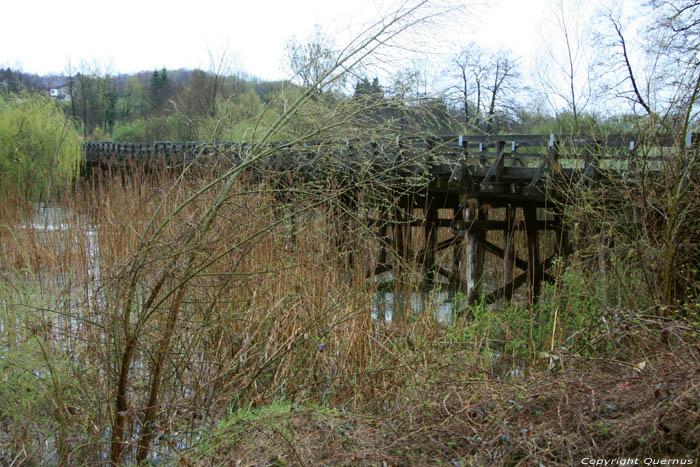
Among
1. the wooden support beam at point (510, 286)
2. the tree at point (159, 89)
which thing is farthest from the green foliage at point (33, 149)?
the tree at point (159, 89)

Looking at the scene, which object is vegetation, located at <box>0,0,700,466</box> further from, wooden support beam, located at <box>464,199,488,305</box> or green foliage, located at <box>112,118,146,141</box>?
green foliage, located at <box>112,118,146,141</box>

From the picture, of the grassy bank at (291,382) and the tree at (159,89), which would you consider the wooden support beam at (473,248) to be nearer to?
the grassy bank at (291,382)

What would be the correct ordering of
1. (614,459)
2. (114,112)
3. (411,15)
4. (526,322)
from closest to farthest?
(614,459), (411,15), (526,322), (114,112)

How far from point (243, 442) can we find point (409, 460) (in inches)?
30.9

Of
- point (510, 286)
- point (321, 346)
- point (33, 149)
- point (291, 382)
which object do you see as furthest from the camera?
point (33, 149)

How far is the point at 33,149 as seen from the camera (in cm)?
1212

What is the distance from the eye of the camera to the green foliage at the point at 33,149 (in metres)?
11.3

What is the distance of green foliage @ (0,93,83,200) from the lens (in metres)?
11.3

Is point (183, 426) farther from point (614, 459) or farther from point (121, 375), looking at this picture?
point (614, 459)

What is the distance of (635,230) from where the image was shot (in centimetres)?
504

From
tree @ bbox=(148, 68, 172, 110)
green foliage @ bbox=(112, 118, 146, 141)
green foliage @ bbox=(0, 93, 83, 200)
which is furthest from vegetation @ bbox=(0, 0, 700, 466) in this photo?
tree @ bbox=(148, 68, 172, 110)

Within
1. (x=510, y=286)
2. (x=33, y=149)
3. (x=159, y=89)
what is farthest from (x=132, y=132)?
(x=510, y=286)

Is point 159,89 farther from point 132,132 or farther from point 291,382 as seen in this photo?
point 291,382

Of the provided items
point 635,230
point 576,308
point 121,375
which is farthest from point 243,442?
point 576,308
